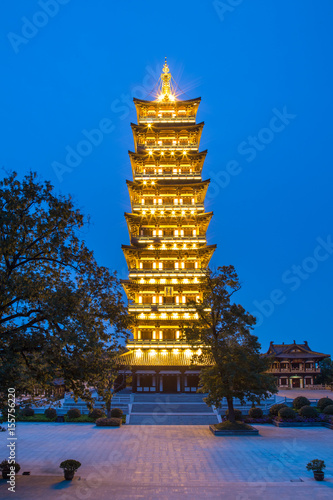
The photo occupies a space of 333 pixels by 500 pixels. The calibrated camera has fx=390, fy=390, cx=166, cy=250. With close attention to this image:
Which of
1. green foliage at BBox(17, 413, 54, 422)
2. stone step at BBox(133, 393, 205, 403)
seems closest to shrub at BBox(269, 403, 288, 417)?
stone step at BBox(133, 393, 205, 403)

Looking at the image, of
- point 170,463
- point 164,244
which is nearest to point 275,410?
point 170,463

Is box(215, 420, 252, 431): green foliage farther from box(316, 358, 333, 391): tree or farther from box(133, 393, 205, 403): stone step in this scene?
box(316, 358, 333, 391): tree

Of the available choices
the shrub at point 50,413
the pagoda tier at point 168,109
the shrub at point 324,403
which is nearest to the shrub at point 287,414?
the shrub at point 324,403

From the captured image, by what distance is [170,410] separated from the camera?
136ft

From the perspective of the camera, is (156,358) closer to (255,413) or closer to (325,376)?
(255,413)

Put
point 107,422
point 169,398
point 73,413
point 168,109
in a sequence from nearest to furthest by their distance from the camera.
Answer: point 107,422 → point 73,413 → point 169,398 → point 168,109

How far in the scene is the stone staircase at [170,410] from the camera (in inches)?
1478

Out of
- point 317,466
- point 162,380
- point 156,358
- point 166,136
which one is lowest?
point 317,466

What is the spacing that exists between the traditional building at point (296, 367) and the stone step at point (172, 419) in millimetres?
45452

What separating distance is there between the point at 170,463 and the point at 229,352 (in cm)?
1170

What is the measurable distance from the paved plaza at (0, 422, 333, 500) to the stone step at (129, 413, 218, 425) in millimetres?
2827

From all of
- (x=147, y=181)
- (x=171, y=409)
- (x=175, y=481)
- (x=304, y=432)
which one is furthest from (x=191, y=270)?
(x=175, y=481)

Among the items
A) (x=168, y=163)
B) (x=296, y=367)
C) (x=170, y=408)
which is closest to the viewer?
(x=170, y=408)

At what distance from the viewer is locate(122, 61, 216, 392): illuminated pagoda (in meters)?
51.6
